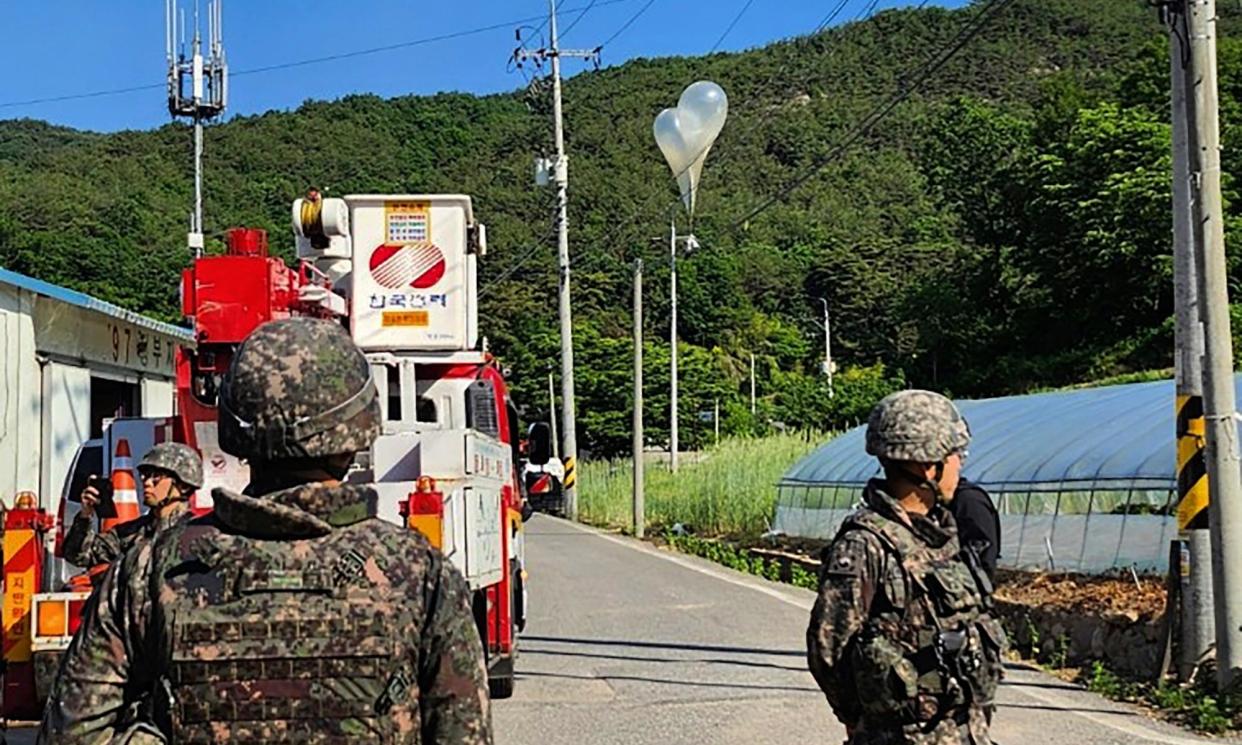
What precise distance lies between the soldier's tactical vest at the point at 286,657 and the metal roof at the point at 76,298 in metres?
10.2

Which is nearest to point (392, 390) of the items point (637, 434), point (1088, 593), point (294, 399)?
point (294, 399)

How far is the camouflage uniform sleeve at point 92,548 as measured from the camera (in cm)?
775

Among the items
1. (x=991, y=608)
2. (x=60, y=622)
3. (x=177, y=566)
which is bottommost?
(x=60, y=622)

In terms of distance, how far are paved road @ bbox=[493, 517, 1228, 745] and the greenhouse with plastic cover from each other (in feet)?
8.57

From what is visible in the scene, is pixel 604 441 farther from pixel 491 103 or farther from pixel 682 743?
pixel 682 743

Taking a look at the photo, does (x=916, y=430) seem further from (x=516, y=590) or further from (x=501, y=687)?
(x=501, y=687)

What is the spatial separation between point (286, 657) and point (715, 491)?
31.4 m

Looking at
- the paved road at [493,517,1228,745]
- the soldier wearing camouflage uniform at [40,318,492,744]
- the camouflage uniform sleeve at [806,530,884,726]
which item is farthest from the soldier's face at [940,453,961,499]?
the paved road at [493,517,1228,745]

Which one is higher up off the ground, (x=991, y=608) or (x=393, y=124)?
(x=393, y=124)

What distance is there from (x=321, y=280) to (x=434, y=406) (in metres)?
1.19

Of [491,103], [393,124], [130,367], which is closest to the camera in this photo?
[130,367]

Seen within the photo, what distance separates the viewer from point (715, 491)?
33.8 meters

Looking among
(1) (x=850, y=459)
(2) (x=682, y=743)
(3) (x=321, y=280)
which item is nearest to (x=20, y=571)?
(3) (x=321, y=280)

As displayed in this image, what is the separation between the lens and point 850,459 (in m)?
25.7
